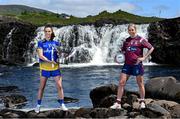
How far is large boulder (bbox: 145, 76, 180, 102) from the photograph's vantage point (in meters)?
22.0

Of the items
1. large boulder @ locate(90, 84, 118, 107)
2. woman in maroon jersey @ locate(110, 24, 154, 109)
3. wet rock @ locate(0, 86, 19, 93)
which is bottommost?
wet rock @ locate(0, 86, 19, 93)

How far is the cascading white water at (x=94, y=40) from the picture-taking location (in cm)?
6938

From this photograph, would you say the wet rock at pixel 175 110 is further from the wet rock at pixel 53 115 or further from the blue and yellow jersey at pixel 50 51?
the blue and yellow jersey at pixel 50 51

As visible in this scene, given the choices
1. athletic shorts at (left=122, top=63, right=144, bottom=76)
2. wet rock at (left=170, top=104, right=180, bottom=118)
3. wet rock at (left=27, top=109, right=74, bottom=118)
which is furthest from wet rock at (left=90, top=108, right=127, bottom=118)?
wet rock at (left=170, top=104, right=180, bottom=118)

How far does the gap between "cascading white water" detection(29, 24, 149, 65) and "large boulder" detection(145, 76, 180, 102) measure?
145ft

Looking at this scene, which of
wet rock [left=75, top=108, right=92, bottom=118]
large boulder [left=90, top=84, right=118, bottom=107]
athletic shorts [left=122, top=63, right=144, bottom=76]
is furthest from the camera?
large boulder [left=90, top=84, right=118, bottom=107]

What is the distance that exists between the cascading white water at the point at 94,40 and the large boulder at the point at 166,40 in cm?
134

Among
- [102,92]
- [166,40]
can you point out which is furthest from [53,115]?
[166,40]

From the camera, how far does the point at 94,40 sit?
7250 centimetres

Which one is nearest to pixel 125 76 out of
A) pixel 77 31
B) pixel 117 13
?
pixel 77 31

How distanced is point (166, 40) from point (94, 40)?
33.5 feet

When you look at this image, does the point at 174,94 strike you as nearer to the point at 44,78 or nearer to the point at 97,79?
the point at 44,78

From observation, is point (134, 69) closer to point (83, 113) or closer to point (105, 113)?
point (105, 113)

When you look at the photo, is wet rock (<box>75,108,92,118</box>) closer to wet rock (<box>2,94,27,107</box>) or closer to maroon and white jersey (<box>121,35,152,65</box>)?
maroon and white jersey (<box>121,35,152,65</box>)
